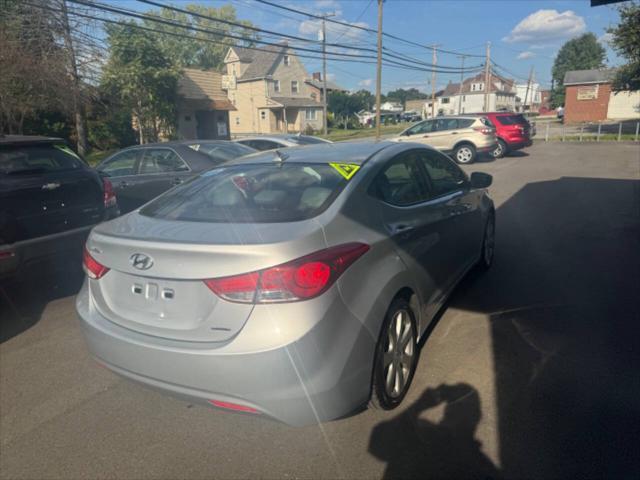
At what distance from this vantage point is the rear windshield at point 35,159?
14.2 feet

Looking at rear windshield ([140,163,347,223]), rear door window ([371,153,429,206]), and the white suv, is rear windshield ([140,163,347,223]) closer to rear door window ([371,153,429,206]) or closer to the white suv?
rear door window ([371,153,429,206])

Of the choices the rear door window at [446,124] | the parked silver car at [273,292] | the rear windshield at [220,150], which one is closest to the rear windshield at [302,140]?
the rear windshield at [220,150]

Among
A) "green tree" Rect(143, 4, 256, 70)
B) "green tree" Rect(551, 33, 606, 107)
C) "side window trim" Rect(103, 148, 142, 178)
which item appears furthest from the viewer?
"green tree" Rect(551, 33, 606, 107)

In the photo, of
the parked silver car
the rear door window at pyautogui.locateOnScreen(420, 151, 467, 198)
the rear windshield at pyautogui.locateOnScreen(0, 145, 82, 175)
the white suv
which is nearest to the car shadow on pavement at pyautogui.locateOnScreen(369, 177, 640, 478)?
the parked silver car

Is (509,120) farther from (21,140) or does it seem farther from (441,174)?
(21,140)

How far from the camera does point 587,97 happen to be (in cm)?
4525

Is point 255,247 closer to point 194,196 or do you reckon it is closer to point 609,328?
point 194,196

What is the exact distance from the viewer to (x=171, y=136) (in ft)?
102

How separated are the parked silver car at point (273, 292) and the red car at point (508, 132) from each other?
15615 mm

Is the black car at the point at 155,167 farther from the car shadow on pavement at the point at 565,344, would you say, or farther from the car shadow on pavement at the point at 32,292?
the car shadow on pavement at the point at 565,344

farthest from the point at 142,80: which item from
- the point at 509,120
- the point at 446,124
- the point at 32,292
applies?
the point at 32,292

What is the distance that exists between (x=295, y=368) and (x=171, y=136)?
Answer: 31.4 m

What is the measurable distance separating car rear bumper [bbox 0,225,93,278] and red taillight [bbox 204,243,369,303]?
113 inches

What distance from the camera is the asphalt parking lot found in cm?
244
